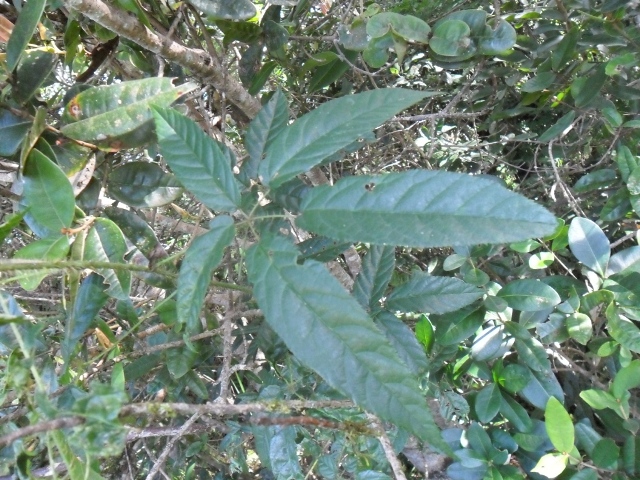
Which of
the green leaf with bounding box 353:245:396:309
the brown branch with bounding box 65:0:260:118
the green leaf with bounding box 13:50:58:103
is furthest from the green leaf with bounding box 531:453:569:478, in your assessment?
the green leaf with bounding box 13:50:58:103

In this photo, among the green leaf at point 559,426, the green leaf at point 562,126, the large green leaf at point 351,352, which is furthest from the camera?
the green leaf at point 562,126

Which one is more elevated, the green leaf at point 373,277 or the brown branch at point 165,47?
the brown branch at point 165,47

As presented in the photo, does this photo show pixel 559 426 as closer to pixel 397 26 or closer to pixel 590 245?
pixel 590 245

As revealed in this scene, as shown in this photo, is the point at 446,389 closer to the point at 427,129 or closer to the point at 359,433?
the point at 359,433

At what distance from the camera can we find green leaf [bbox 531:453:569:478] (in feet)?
2.51

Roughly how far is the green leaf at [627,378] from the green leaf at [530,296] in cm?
15

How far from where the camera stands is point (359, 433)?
61 cm

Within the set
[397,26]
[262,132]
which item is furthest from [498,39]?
[262,132]

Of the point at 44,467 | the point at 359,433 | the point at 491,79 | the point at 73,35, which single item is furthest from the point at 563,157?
the point at 44,467

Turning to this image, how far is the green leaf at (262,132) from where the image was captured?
2.30ft

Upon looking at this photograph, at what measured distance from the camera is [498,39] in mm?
944

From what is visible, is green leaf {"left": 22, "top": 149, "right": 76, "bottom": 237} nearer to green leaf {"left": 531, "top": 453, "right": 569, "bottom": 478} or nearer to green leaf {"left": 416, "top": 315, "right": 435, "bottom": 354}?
green leaf {"left": 416, "top": 315, "right": 435, "bottom": 354}

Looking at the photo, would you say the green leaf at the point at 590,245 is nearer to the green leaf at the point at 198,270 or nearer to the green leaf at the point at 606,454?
the green leaf at the point at 606,454

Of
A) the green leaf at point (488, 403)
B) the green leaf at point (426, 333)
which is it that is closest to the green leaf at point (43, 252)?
the green leaf at point (426, 333)
